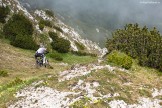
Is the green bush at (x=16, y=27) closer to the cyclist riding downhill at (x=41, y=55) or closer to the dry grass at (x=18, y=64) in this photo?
the dry grass at (x=18, y=64)

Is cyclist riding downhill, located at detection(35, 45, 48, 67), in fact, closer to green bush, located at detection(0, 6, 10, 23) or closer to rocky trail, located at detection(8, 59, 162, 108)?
rocky trail, located at detection(8, 59, 162, 108)

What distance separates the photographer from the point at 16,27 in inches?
2197

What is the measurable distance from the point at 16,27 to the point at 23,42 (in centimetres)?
503

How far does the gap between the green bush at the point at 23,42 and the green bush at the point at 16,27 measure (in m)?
1.24

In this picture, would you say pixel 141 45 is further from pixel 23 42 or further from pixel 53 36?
pixel 53 36

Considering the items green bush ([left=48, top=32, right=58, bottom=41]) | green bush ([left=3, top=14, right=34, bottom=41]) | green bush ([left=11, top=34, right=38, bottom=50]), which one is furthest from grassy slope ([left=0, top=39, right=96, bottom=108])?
green bush ([left=48, top=32, right=58, bottom=41])

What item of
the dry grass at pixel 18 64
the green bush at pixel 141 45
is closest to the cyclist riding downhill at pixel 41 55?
the dry grass at pixel 18 64

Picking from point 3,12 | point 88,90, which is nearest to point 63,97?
point 88,90

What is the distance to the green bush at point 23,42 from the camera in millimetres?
51312

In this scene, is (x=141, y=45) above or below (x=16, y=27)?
below

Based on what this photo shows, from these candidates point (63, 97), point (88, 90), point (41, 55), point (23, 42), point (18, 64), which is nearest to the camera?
point (63, 97)

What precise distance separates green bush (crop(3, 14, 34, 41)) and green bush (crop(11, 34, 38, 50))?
4.08 ft

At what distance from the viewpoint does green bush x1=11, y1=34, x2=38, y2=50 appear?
168ft

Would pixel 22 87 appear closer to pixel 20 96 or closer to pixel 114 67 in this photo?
pixel 20 96
